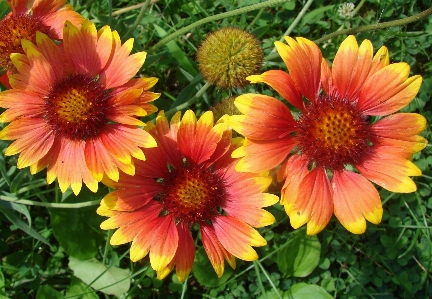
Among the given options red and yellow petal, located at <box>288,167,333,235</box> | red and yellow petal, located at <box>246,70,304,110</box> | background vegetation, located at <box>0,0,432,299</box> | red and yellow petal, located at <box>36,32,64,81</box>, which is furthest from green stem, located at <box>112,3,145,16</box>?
red and yellow petal, located at <box>288,167,333,235</box>

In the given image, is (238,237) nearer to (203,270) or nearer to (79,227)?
(203,270)

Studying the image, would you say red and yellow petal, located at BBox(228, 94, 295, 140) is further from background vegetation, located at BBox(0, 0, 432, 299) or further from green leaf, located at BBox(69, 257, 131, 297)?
green leaf, located at BBox(69, 257, 131, 297)

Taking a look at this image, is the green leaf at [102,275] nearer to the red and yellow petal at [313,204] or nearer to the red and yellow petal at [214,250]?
the red and yellow petal at [214,250]

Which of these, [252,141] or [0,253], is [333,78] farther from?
[0,253]

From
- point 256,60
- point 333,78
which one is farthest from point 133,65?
point 333,78

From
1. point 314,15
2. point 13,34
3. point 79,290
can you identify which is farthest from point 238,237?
point 314,15

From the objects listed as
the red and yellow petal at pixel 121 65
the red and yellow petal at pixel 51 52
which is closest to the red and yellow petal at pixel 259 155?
the red and yellow petal at pixel 121 65
